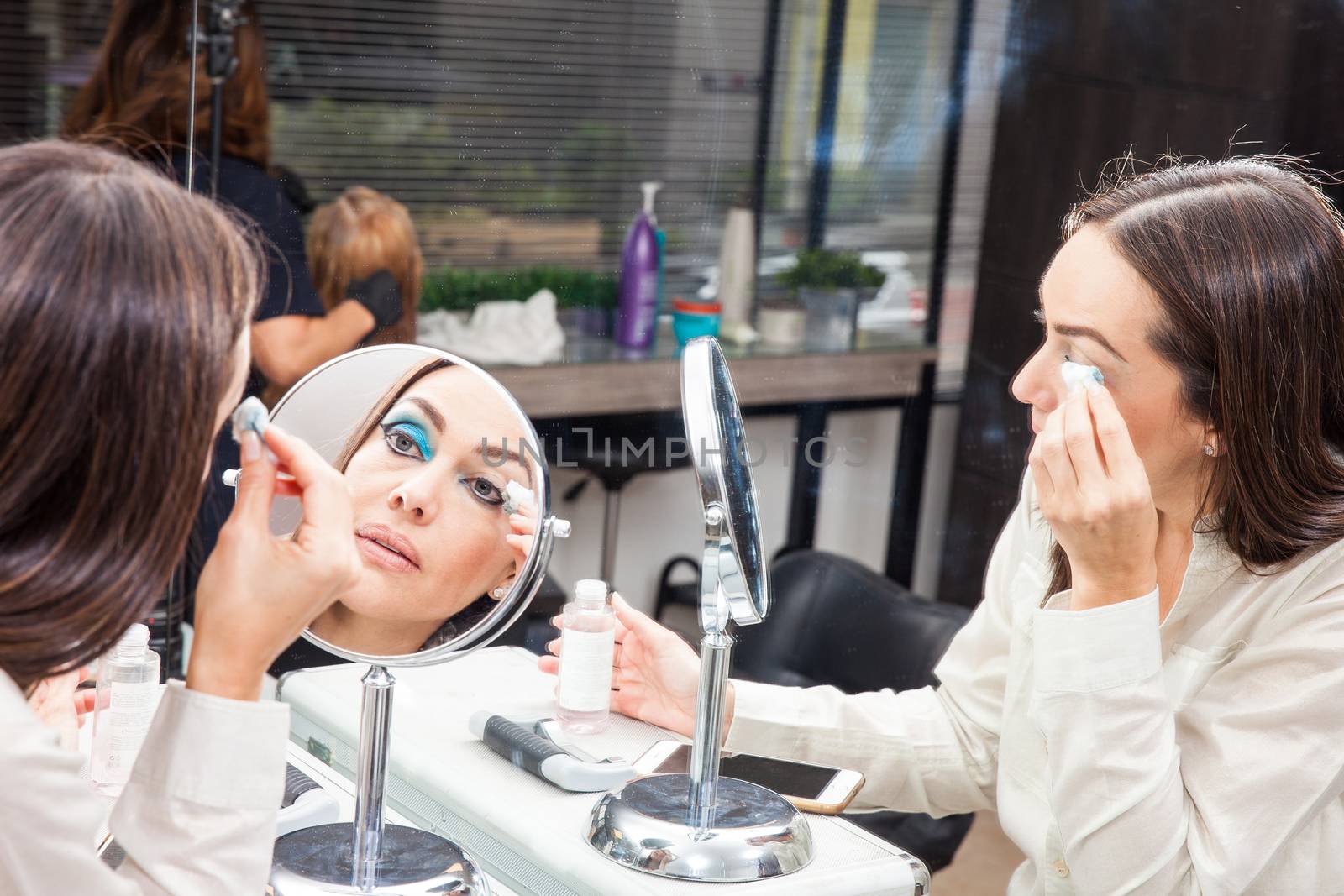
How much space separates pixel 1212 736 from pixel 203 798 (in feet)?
2.30

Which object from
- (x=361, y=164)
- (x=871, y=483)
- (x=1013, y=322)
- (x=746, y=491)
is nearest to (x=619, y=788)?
(x=746, y=491)

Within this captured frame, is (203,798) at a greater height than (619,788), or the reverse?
(203,798)

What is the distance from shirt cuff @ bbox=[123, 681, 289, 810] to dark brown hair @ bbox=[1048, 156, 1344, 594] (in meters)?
0.70

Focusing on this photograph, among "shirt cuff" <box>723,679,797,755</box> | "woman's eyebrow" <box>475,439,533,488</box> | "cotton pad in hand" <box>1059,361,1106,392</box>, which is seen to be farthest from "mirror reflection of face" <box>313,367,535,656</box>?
"cotton pad in hand" <box>1059,361,1106,392</box>

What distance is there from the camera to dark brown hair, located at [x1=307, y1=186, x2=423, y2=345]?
141 centimetres

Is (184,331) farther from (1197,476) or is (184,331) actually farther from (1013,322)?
(1013,322)

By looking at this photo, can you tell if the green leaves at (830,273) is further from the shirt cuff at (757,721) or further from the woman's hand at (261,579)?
the woman's hand at (261,579)

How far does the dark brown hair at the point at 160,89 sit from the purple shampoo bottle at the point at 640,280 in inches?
15.9

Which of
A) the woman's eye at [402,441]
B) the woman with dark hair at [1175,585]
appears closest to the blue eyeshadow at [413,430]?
the woman's eye at [402,441]

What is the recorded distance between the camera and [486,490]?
93cm

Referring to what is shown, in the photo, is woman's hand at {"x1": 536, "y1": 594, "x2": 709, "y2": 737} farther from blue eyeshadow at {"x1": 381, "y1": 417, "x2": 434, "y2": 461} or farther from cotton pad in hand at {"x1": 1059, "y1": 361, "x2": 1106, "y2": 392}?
cotton pad in hand at {"x1": 1059, "y1": 361, "x2": 1106, "y2": 392}

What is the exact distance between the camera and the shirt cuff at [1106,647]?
96cm

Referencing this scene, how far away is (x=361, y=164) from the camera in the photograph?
1.42 meters

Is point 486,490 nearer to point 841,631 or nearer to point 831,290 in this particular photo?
point 841,631
